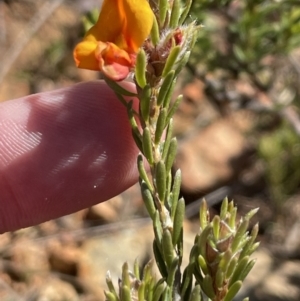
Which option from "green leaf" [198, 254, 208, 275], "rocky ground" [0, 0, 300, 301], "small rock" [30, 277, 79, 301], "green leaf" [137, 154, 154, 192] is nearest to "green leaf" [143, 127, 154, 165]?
"green leaf" [137, 154, 154, 192]

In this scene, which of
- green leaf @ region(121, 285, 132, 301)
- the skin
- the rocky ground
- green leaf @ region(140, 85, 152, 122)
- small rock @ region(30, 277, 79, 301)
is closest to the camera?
green leaf @ region(121, 285, 132, 301)

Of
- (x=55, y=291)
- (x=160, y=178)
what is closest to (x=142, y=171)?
(x=160, y=178)

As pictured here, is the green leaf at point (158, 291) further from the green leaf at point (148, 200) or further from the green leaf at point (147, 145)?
the green leaf at point (147, 145)

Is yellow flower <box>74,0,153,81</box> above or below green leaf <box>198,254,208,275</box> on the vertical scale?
above

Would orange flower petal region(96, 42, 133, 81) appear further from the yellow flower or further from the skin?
the skin

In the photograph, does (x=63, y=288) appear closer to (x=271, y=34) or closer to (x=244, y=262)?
(x=271, y=34)

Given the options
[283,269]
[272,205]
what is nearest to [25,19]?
[272,205]

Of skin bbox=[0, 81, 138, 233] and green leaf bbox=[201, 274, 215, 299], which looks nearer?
green leaf bbox=[201, 274, 215, 299]

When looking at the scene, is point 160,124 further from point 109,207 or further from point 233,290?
point 109,207
